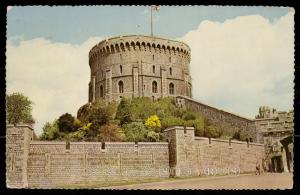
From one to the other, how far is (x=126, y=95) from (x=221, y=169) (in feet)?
46.2

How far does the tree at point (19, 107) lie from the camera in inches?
559

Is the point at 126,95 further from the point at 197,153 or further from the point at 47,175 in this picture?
the point at 47,175

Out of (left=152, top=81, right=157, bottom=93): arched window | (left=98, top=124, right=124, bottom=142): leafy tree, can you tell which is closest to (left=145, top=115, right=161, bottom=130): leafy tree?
(left=98, top=124, right=124, bottom=142): leafy tree

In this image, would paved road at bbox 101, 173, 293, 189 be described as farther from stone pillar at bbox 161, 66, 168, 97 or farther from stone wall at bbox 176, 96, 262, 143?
stone pillar at bbox 161, 66, 168, 97

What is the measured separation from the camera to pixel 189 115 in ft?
64.4

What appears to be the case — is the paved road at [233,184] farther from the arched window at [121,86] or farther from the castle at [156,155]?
the arched window at [121,86]

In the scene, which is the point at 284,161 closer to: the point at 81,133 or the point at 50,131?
the point at 81,133

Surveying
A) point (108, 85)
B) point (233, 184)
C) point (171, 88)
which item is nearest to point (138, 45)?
point (108, 85)

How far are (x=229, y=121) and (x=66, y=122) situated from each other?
6.62 meters

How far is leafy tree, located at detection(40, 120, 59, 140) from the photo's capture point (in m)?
15.7

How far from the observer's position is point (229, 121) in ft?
63.3

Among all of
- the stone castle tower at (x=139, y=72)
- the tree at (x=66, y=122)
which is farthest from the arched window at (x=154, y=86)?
the tree at (x=66, y=122)

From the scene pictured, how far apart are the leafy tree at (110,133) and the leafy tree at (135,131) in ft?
0.93
